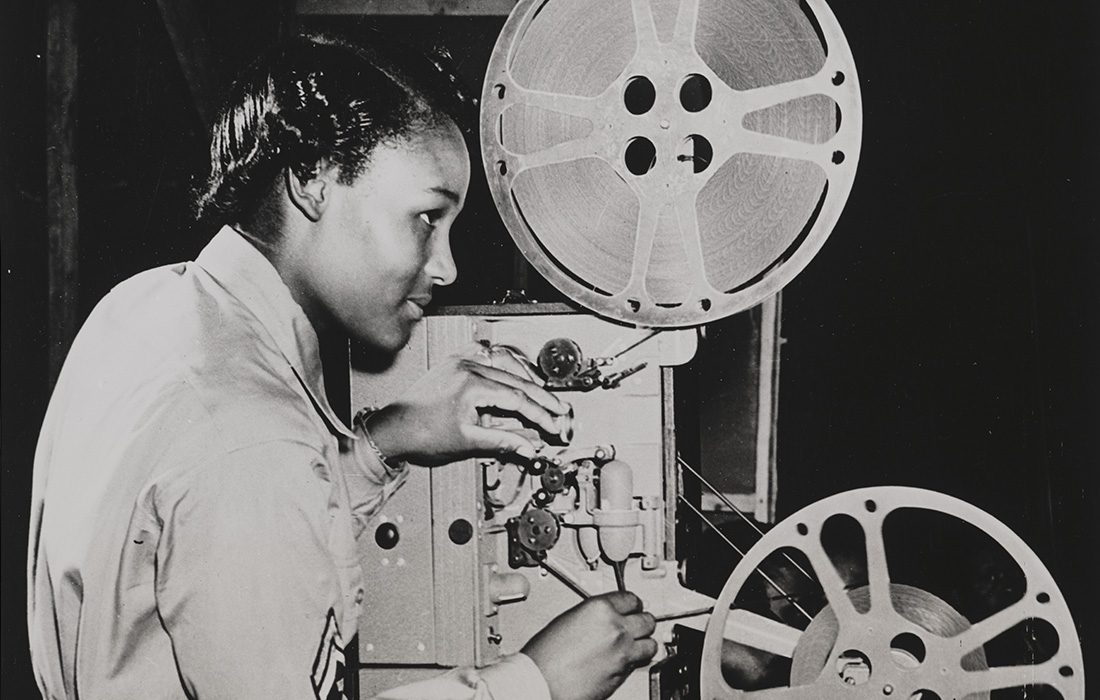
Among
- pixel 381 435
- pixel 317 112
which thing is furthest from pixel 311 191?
pixel 381 435

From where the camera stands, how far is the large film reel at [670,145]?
2643mm

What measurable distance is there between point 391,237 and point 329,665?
1.20 m

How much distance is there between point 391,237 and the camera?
9.29 ft

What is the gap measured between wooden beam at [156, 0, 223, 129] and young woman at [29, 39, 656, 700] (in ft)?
0.37

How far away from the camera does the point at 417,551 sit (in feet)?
9.35

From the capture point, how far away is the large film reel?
2.64 m

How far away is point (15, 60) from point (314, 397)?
4.46 feet

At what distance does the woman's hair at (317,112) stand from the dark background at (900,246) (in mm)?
115

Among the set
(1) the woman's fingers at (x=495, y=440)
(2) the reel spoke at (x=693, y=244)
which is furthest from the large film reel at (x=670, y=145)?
(1) the woman's fingers at (x=495, y=440)

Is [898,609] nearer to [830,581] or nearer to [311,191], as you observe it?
[830,581]

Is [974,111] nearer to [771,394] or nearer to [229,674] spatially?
[771,394]

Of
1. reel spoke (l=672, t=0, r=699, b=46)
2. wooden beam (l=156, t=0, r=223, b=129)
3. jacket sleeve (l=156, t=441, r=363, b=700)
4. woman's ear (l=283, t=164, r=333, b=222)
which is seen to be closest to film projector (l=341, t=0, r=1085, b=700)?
reel spoke (l=672, t=0, r=699, b=46)

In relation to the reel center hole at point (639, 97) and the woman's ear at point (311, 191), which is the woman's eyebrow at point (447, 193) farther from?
the reel center hole at point (639, 97)

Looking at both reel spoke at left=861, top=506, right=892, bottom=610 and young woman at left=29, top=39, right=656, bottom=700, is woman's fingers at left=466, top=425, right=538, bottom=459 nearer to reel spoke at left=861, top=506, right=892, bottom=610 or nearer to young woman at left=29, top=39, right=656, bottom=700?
young woman at left=29, top=39, right=656, bottom=700
